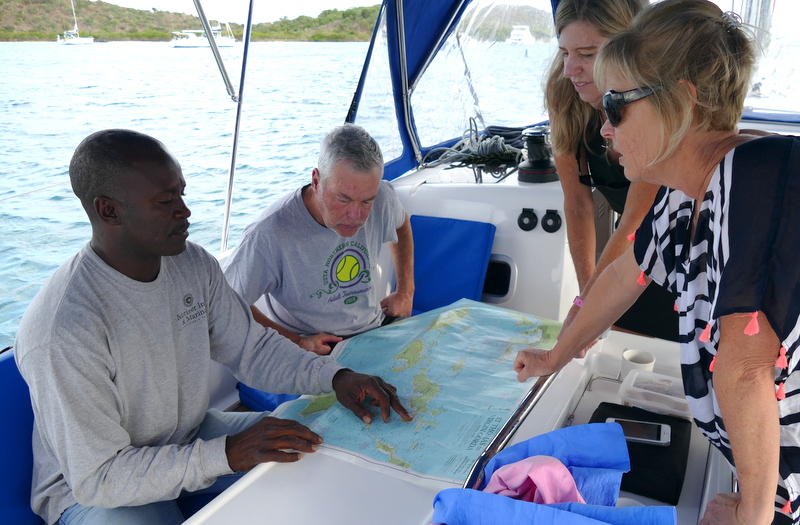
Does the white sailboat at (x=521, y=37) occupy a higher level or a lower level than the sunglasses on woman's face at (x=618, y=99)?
higher

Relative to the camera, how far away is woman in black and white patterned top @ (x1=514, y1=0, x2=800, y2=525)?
2.63ft

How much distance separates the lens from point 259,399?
2.17 m

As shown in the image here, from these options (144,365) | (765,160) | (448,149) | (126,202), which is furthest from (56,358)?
(448,149)

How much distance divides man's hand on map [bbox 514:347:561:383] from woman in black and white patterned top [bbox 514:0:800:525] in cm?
40

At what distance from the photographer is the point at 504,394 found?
139 cm

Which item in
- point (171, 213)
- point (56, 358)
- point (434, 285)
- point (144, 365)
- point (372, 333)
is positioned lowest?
point (434, 285)

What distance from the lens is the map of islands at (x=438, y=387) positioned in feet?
4.01

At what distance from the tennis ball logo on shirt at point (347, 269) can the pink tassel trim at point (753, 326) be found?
4.84ft

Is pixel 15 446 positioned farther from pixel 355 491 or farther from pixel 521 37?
pixel 521 37

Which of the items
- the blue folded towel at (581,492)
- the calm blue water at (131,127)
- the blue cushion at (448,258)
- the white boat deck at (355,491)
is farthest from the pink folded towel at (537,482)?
the calm blue water at (131,127)

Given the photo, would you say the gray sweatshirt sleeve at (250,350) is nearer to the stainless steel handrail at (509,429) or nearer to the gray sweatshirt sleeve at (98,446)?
the gray sweatshirt sleeve at (98,446)

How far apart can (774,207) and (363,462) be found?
85 cm

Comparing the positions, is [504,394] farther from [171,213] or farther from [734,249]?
[171,213]

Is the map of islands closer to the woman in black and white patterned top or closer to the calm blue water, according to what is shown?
the woman in black and white patterned top
